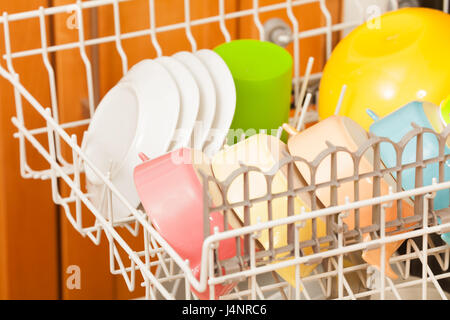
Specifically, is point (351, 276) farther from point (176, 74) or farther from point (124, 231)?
point (124, 231)

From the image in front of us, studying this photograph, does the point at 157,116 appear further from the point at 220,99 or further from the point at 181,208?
the point at 181,208

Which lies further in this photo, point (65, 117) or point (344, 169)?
point (65, 117)

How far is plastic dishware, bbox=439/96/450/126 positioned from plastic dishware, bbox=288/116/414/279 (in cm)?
9

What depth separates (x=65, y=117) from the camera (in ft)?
4.46

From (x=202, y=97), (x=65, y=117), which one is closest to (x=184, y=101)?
(x=202, y=97)

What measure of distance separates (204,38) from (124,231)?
1.09 ft

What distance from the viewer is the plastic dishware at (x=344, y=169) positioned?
0.83 meters

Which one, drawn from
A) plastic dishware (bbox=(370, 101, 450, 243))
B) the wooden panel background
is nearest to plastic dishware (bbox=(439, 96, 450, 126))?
plastic dishware (bbox=(370, 101, 450, 243))

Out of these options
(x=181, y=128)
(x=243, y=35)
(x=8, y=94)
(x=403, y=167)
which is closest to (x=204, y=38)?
(x=243, y=35)

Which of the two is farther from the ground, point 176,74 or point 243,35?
point 243,35

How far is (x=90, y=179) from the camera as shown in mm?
1011

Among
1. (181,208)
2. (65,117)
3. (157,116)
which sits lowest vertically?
(181,208)

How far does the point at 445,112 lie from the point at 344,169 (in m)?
0.15

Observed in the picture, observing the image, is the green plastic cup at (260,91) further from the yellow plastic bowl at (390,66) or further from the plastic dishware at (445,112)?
the plastic dishware at (445,112)
